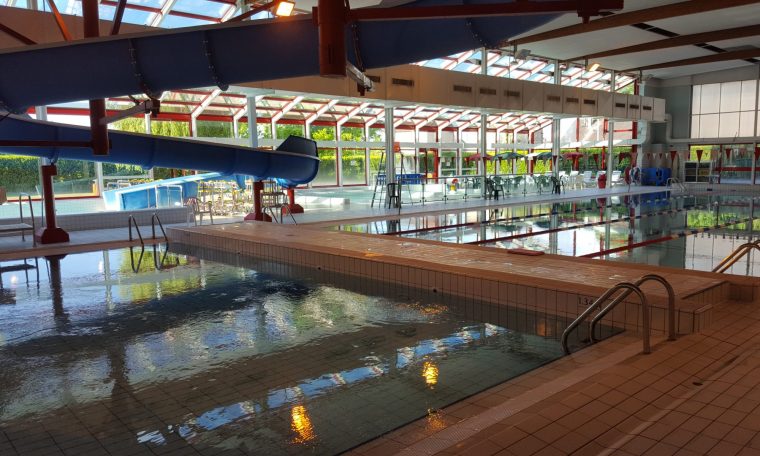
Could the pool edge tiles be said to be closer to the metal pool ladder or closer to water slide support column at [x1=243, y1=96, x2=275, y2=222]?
the metal pool ladder

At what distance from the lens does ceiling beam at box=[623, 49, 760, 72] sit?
61.6 feet

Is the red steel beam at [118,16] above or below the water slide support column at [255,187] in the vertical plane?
above

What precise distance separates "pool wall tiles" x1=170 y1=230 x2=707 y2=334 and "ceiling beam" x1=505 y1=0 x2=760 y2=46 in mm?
8548

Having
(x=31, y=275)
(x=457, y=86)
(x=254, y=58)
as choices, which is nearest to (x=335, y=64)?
(x=254, y=58)

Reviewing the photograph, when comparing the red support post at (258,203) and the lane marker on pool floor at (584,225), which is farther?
the red support post at (258,203)

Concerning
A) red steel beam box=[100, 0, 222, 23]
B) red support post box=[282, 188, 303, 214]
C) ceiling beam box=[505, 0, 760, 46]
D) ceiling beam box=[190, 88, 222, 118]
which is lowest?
red support post box=[282, 188, 303, 214]

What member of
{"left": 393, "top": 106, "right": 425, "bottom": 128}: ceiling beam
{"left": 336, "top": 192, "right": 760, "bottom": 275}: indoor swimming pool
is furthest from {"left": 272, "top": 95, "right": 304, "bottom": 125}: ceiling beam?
{"left": 336, "top": 192, "right": 760, "bottom": 275}: indoor swimming pool

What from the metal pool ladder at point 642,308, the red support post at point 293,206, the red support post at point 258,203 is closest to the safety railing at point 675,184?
the red support post at point 293,206

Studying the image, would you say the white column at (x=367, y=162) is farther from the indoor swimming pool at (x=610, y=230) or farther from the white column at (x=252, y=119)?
the white column at (x=252, y=119)

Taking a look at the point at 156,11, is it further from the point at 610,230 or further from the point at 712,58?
the point at 712,58

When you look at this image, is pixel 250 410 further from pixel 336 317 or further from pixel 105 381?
pixel 336 317

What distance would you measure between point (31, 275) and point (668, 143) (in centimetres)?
2460

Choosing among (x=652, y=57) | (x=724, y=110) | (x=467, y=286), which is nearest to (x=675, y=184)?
(x=724, y=110)

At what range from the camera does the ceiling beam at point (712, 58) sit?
1877 centimetres
